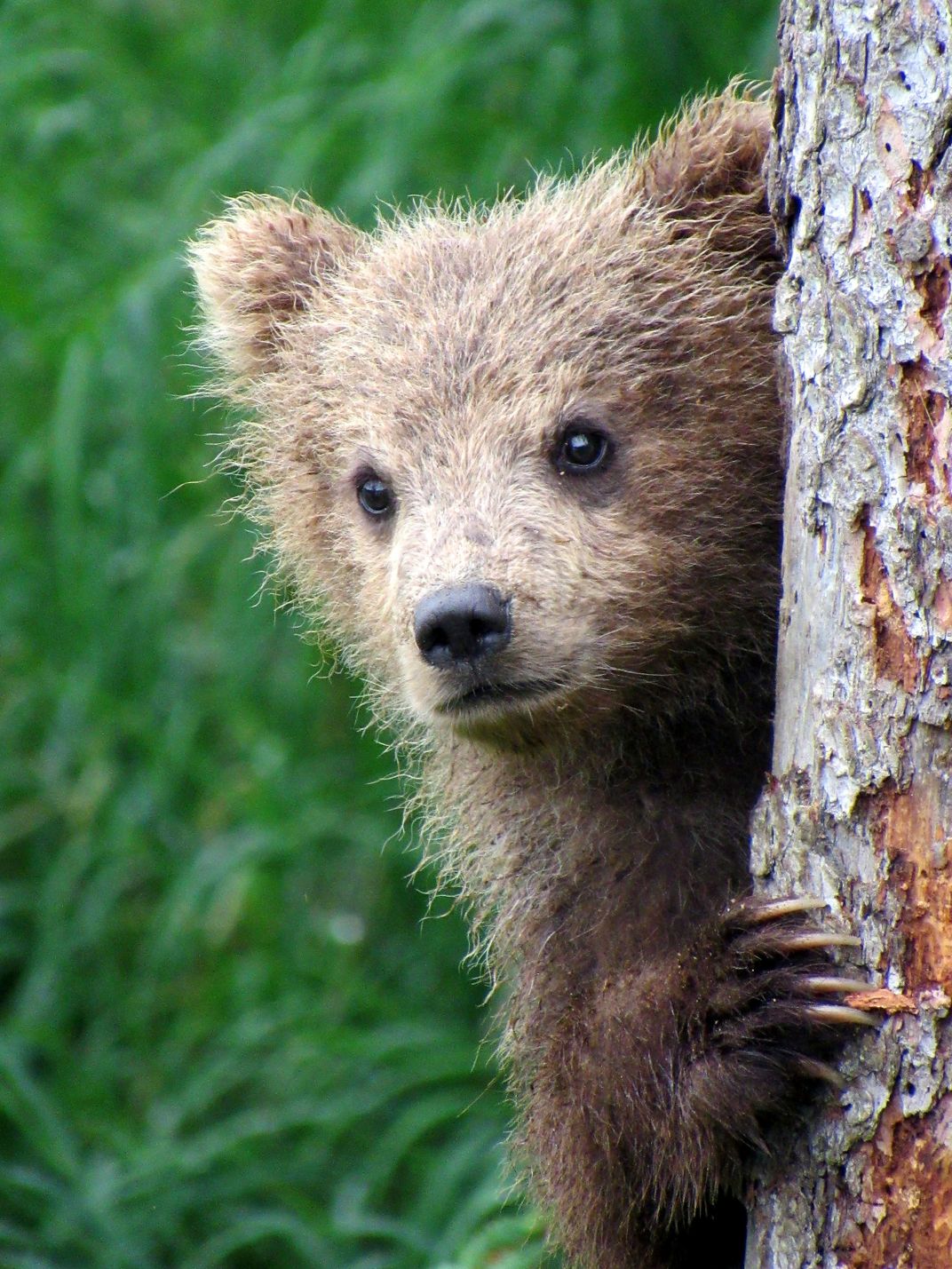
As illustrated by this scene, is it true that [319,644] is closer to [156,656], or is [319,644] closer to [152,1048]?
[156,656]

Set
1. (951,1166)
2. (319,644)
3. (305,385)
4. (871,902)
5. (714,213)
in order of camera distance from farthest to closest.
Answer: (319,644)
(305,385)
(714,213)
(871,902)
(951,1166)

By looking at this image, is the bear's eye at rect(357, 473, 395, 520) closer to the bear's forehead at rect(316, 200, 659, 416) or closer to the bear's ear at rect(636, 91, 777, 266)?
the bear's forehead at rect(316, 200, 659, 416)

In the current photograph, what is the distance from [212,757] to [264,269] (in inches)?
78.5

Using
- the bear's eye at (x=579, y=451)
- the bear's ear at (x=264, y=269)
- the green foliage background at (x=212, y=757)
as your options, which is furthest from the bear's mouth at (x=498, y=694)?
the green foliage background at (x=212, y=757)

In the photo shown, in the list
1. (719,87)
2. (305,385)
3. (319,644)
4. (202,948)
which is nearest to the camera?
(305,385)

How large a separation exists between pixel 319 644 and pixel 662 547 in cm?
118

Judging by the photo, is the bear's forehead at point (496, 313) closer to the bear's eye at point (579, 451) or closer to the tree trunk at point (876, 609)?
the bear's eye at point (579, 451)

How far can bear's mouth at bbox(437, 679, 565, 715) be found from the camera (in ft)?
9.25

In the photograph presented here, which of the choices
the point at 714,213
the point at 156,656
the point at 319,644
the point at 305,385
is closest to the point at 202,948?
the point at 156,656

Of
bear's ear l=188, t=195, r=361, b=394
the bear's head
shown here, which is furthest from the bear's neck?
bear's ear l=188, t=195, r=361, b=394

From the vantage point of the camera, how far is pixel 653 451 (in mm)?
3049

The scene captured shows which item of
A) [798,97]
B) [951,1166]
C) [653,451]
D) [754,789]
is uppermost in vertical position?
[798,97]

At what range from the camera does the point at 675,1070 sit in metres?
2.58

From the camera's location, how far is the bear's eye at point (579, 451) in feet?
10.1
